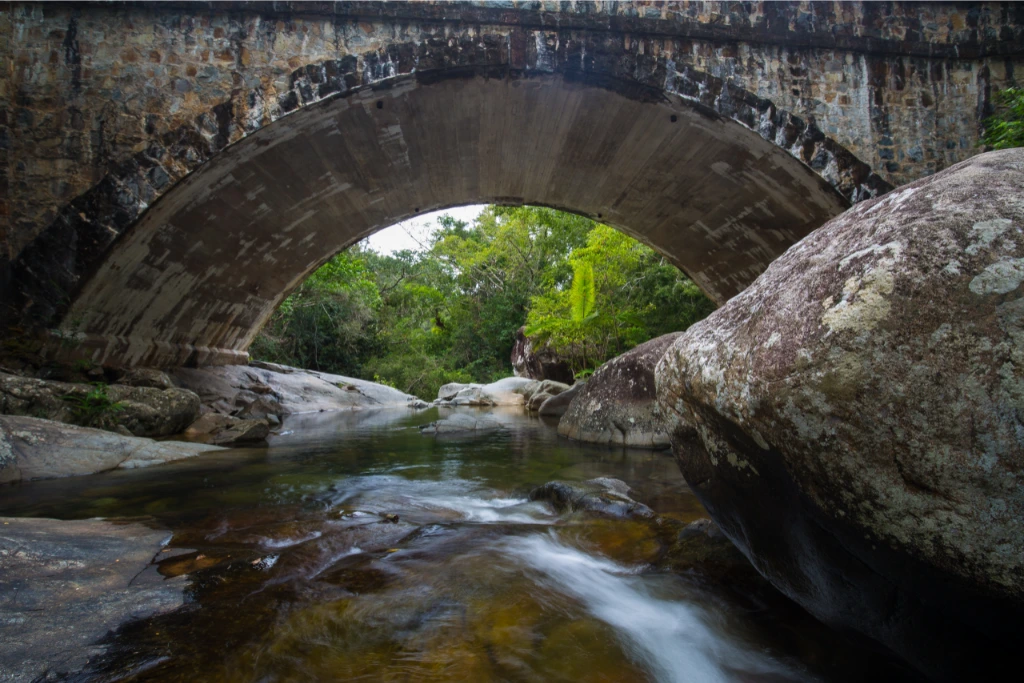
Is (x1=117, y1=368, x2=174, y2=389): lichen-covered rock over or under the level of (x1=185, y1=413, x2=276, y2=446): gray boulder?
over

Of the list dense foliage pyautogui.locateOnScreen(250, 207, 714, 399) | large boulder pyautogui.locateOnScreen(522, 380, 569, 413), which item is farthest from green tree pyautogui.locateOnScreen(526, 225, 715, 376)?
large boulder pyautogui.locateOnScreen(522, 380, 569, 413)

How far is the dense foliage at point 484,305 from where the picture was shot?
14727 mm

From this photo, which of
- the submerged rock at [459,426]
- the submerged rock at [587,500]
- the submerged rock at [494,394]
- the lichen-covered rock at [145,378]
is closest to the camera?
the submerged rock at [587,500]

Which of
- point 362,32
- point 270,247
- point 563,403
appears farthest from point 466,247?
point 362,32

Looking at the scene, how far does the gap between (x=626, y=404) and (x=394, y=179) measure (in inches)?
195

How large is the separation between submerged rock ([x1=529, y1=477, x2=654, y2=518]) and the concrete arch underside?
5.28 m

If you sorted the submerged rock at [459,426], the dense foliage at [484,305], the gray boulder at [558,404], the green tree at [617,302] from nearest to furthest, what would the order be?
the submerged rock at [459,426]
the gray boulder at [558,404]
the green tree at [617,302]
the dense foliage at [484,305]

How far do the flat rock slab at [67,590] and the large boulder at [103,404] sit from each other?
15.0 feet

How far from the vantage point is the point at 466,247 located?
27406 mm

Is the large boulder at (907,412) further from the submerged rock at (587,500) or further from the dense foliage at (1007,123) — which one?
the dense foliage at (1007,123)

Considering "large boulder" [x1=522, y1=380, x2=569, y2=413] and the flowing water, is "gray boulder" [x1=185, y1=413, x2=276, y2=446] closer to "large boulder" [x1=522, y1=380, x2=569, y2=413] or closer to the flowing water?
the flowing water

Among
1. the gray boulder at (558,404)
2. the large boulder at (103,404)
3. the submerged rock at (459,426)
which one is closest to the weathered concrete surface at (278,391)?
the large boulder at (103,404)

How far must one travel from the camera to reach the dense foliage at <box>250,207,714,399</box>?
14727mm

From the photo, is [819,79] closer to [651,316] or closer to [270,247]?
[651,316]
